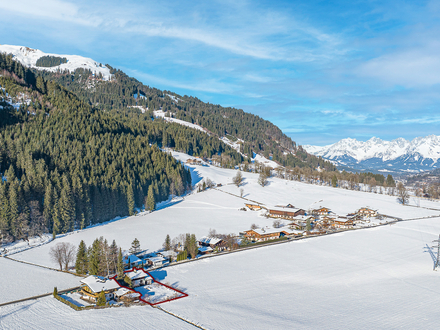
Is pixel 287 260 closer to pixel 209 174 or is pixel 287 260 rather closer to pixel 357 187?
pixel 209 174

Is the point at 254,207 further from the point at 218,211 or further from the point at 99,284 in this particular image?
the point at 99,284

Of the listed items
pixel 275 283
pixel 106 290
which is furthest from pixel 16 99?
pixel 275 283

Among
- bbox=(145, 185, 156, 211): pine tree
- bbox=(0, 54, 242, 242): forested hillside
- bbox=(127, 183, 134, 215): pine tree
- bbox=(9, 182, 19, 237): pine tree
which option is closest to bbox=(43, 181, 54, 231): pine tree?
bbox=(0, 54, 242, 242): forested hillside

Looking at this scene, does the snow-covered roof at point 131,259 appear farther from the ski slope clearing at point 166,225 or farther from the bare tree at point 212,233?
the bare tree at point 212,233

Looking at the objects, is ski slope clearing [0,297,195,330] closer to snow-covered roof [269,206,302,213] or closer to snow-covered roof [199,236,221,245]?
snow-covered roof [199,236,221,245]

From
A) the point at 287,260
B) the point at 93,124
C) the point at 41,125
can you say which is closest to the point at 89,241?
the point at 287,260

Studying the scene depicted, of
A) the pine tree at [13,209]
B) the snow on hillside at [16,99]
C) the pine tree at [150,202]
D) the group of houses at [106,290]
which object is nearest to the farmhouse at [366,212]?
the pine tree at [150,202]
